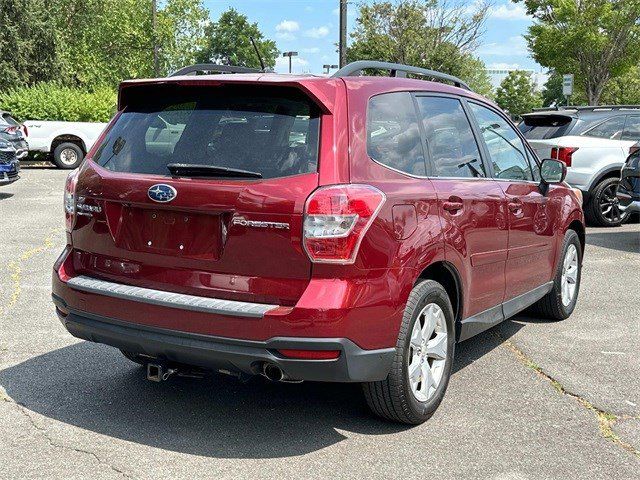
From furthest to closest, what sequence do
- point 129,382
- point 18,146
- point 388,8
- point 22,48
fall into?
point 22,48
point 388,8
point 18,146
point 129,382

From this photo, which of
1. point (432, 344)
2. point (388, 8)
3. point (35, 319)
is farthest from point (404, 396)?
point (388, 8)

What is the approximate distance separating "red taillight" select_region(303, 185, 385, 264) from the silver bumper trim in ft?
1.12

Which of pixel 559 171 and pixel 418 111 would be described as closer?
pixel 418 111

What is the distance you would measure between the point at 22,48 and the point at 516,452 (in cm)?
4032

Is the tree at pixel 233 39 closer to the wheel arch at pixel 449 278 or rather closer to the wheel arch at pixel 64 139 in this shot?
the wheel arch at pixel 64 139

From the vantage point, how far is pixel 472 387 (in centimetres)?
473

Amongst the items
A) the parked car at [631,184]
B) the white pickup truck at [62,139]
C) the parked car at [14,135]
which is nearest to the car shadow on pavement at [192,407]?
the parked car at [631,184]

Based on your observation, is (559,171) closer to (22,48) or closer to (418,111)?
(418,111)

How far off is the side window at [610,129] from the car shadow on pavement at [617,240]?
1.53 metres

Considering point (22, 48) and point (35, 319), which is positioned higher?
point (22, 48)

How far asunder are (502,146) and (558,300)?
5.39 ft

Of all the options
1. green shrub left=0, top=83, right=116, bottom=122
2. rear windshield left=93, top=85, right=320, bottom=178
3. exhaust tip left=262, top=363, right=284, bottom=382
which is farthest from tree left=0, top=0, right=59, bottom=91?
exhaust tip left=262, top=363, right=284, bottom=382

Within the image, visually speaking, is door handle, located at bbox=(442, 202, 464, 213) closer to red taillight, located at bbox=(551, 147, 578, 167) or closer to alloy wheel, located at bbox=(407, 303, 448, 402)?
alloy wheel, located at bbox=(407, 303, 448, 402)

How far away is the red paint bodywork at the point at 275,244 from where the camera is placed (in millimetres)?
3502
